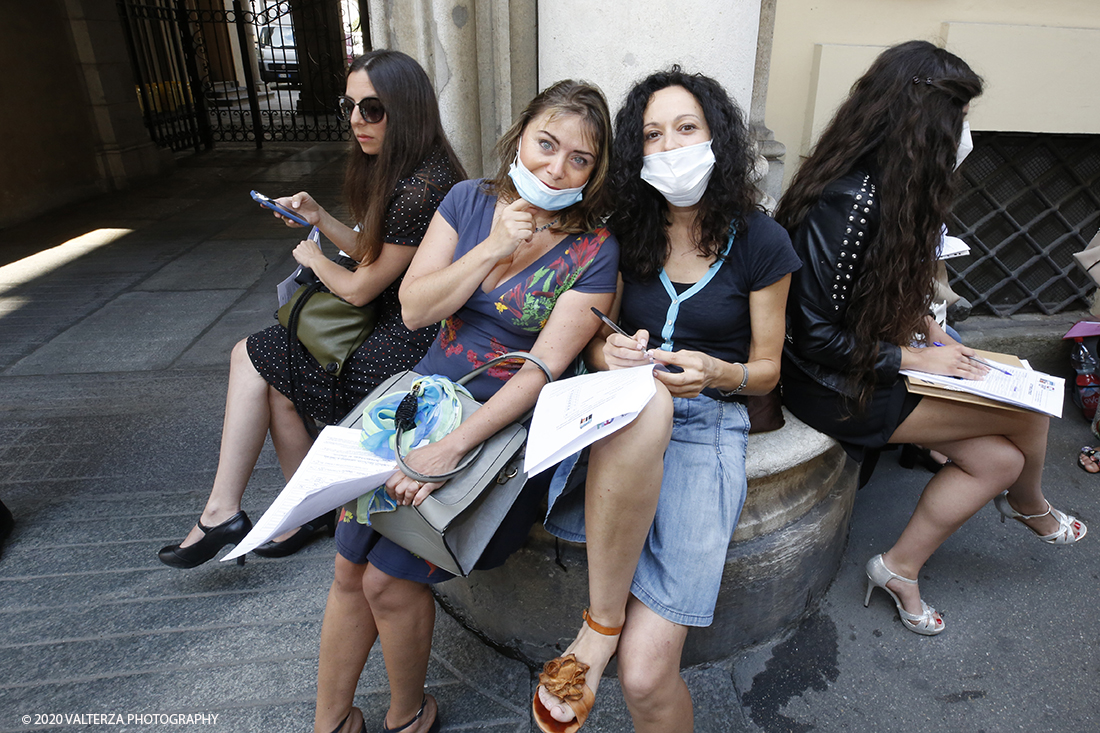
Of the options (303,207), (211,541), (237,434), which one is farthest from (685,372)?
(211,541)

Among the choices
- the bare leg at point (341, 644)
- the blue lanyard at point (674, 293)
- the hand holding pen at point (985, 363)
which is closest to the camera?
the bare leg at point (341, 644)

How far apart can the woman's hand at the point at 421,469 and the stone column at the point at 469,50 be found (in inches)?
73.1

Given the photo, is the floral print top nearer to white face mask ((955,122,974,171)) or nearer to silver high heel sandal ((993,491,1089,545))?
white face mask ((955,122,974,171))

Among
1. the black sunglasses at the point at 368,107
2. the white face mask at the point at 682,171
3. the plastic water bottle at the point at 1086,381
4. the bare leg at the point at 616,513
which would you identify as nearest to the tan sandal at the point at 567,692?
the bare leg at the point at 616,513

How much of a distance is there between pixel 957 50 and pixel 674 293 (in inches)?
103

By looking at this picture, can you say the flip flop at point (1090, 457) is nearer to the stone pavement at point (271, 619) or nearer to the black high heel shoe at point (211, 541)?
the stone pavement at point (271, 619)

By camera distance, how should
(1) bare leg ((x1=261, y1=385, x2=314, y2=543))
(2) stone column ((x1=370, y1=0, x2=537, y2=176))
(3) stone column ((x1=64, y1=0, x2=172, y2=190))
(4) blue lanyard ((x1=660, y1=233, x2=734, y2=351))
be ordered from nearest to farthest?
(4) blue lanyard ((x1=660, y1=233, x2=734, y2=351)) → (1) bare leg ((x1=261, y1=385, x2=314, y2=543)) → (2) stone column ((x1=370, y1=0, x2=537, y2=176)) → (3) stone column ((x1=64, y1=0, x2=172, y2=190))

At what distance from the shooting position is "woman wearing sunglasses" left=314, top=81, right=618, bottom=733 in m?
1.79

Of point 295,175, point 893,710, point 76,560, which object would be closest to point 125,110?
point 295,175

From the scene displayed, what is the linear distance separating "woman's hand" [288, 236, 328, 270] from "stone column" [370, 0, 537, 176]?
0.99m

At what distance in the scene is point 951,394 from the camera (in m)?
2.06

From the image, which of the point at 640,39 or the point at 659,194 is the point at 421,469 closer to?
the point at 659,194

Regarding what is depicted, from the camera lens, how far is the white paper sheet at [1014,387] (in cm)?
200

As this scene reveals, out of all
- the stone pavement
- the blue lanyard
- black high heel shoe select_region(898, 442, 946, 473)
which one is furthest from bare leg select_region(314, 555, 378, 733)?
black high heel shoe select_region(898, 442, 946, 473)
